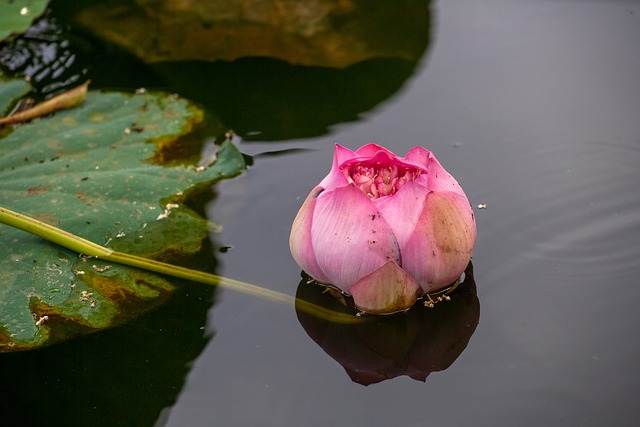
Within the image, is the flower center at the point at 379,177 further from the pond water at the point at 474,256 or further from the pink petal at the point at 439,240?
the pond water at the point at 474,256

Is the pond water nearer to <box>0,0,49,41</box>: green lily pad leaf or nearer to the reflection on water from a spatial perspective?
the reflection on water

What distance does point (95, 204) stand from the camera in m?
1.37

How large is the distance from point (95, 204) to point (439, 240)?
0.65 meters

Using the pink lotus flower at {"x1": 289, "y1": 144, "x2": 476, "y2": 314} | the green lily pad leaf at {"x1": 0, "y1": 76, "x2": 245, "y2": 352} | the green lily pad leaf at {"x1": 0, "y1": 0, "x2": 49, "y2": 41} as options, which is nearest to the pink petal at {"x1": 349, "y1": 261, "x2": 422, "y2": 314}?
the pink lotus flower at {"x1": 289, "y1": 144, "x2": 476, "y2": 314}

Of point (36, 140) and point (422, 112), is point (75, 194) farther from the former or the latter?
point (422, 112)

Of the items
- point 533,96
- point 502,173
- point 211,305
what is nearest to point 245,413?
point 211,305

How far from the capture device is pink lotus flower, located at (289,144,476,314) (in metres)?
1.06

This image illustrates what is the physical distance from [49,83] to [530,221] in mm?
1140

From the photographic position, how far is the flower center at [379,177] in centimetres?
110

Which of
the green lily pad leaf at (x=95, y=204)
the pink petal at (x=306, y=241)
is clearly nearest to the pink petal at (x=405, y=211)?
the pink petal at (x=306, y=241)

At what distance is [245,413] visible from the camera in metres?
1.03

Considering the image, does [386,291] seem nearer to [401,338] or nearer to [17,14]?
[401,338]

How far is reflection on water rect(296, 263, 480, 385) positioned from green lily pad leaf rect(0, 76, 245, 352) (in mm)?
298

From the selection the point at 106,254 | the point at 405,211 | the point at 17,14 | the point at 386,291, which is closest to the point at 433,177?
the point at 405,211
